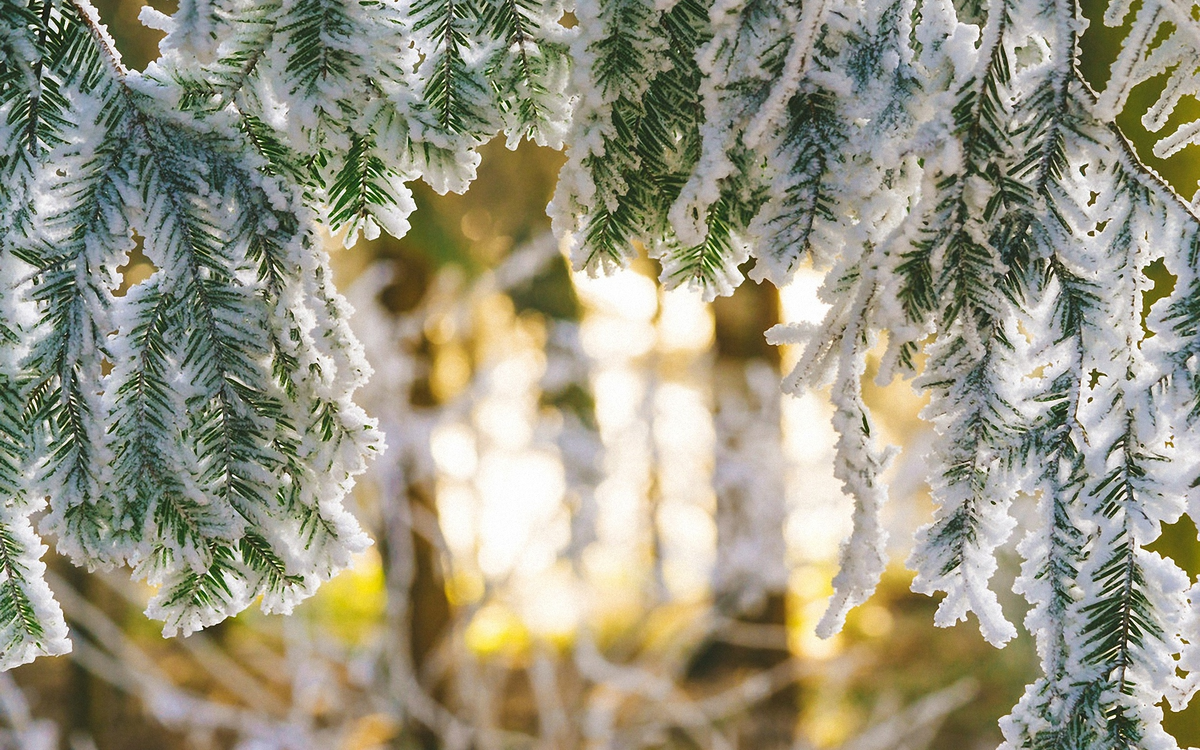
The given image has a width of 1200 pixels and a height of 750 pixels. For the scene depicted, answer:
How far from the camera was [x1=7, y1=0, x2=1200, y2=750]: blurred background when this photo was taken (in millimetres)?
4152

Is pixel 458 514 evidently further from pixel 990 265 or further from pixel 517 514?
pixel 990 265

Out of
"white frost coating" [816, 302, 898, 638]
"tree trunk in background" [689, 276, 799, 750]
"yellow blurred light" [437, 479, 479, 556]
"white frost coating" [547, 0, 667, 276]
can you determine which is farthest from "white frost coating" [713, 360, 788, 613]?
"white frost coating" [547, 0, 667, 276]

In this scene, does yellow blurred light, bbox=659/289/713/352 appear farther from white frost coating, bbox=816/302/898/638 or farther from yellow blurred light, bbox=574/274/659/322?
white frost coating, bbox=816/302/898/638

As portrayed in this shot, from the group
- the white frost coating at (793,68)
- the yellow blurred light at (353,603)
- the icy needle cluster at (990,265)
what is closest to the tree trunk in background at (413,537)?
the yellow blurred light at (353,603)

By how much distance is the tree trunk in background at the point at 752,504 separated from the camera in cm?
549

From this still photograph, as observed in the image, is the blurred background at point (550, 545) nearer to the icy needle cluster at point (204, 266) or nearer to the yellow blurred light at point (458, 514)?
the yellow blurred light at point (458, 514)

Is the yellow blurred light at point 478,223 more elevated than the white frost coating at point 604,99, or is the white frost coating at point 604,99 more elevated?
the white frost coating at point 604,99

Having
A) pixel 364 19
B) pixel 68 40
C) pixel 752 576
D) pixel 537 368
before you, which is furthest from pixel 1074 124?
pixel 752 576

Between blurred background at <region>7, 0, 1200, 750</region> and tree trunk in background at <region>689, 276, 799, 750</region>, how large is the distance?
20mm

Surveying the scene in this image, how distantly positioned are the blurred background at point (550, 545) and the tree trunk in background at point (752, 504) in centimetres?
2

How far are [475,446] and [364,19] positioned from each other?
367 cm

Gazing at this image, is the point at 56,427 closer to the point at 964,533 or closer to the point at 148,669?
the point at 964,533

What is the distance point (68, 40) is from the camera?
3.35ft

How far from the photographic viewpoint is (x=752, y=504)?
5.57 meters
